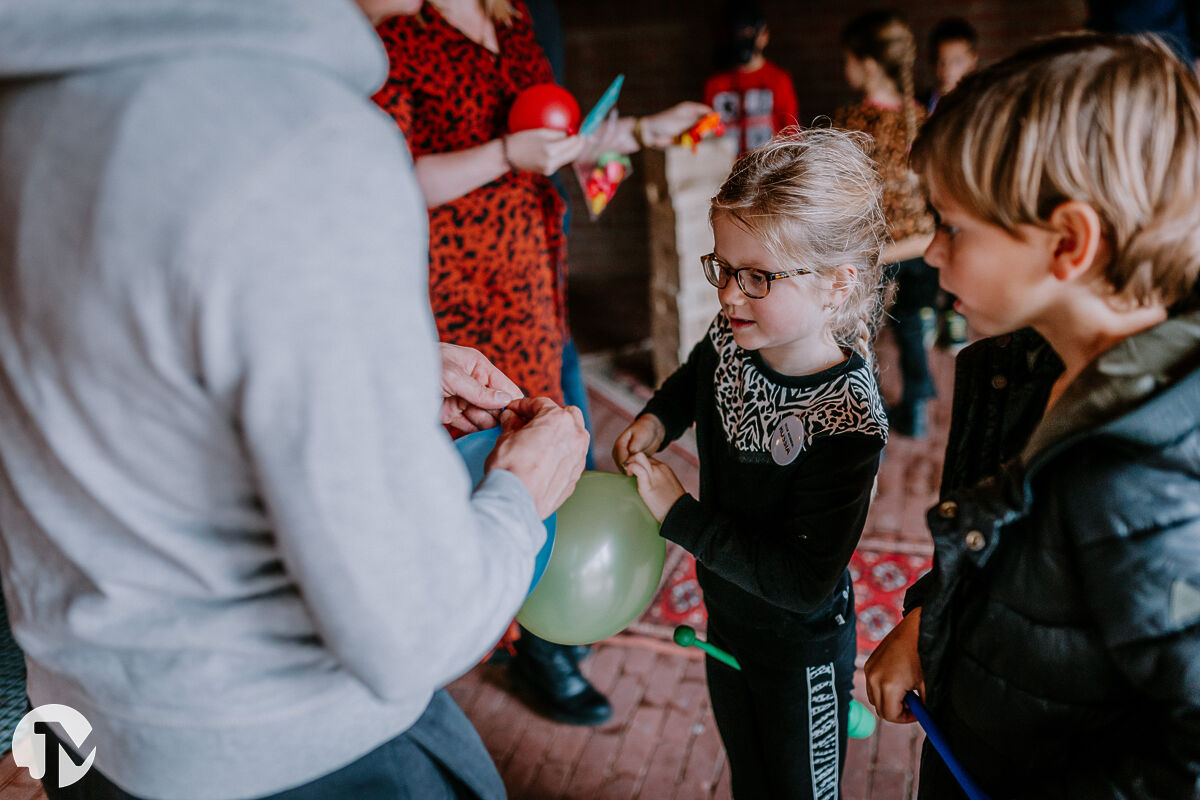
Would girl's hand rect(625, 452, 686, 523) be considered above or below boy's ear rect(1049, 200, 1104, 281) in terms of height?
below

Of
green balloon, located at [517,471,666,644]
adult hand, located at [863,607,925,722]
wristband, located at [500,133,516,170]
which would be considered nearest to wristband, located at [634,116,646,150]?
wristband, located at [500,133,516,170]

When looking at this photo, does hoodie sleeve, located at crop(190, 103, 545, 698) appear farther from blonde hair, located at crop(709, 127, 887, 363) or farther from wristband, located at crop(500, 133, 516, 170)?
wristband, located at crop(500, 133, 516, 170)

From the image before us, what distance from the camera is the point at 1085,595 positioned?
0.85 m

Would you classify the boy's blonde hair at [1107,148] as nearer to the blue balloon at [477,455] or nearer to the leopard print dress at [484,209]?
the blue balloon at [477,455]

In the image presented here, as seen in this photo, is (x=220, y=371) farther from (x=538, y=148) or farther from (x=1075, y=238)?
(x=538, y=148)

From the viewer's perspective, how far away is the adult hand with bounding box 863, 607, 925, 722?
1.13 meters

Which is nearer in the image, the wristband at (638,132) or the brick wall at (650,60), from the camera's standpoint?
the wristband at (638,132)

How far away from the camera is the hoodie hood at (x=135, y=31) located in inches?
22.6

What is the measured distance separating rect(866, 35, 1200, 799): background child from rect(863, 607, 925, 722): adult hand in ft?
0.43

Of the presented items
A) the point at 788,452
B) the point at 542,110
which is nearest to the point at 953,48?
the point at 542,110

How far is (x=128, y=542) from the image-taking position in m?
0.69

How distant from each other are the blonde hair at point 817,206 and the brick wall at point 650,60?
12.3ft

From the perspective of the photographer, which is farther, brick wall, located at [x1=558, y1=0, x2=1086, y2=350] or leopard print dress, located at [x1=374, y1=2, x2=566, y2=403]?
brick wall, located at [x1=558, y1=0, x2=1086, y2=350]

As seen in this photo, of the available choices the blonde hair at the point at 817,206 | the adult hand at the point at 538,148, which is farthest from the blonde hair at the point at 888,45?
the blonde hair at the point at 817,206
